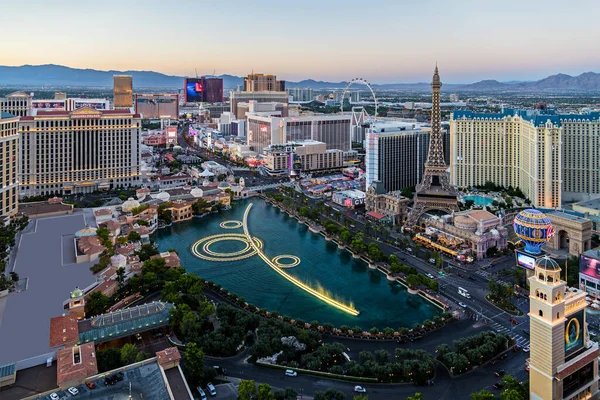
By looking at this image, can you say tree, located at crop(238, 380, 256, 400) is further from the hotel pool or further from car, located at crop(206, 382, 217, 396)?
the hotel pool

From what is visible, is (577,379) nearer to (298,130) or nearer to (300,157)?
(300,157)

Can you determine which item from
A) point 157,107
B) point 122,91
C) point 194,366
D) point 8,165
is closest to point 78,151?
point 8,165

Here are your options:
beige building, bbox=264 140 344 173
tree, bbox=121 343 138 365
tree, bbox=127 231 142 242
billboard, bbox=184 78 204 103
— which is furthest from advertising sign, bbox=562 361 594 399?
billboard, bbox=184 78 204 103

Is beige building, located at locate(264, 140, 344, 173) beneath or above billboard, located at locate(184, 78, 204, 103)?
beneath

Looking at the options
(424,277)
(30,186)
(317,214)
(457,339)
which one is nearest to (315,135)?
(317,214)

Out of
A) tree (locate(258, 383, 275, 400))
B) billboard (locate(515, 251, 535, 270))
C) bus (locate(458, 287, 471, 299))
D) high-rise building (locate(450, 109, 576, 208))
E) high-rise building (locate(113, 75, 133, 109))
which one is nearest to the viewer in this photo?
tree (locate(258, 383, 275, 400))

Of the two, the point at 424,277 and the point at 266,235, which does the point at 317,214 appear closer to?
the point at 266,235
